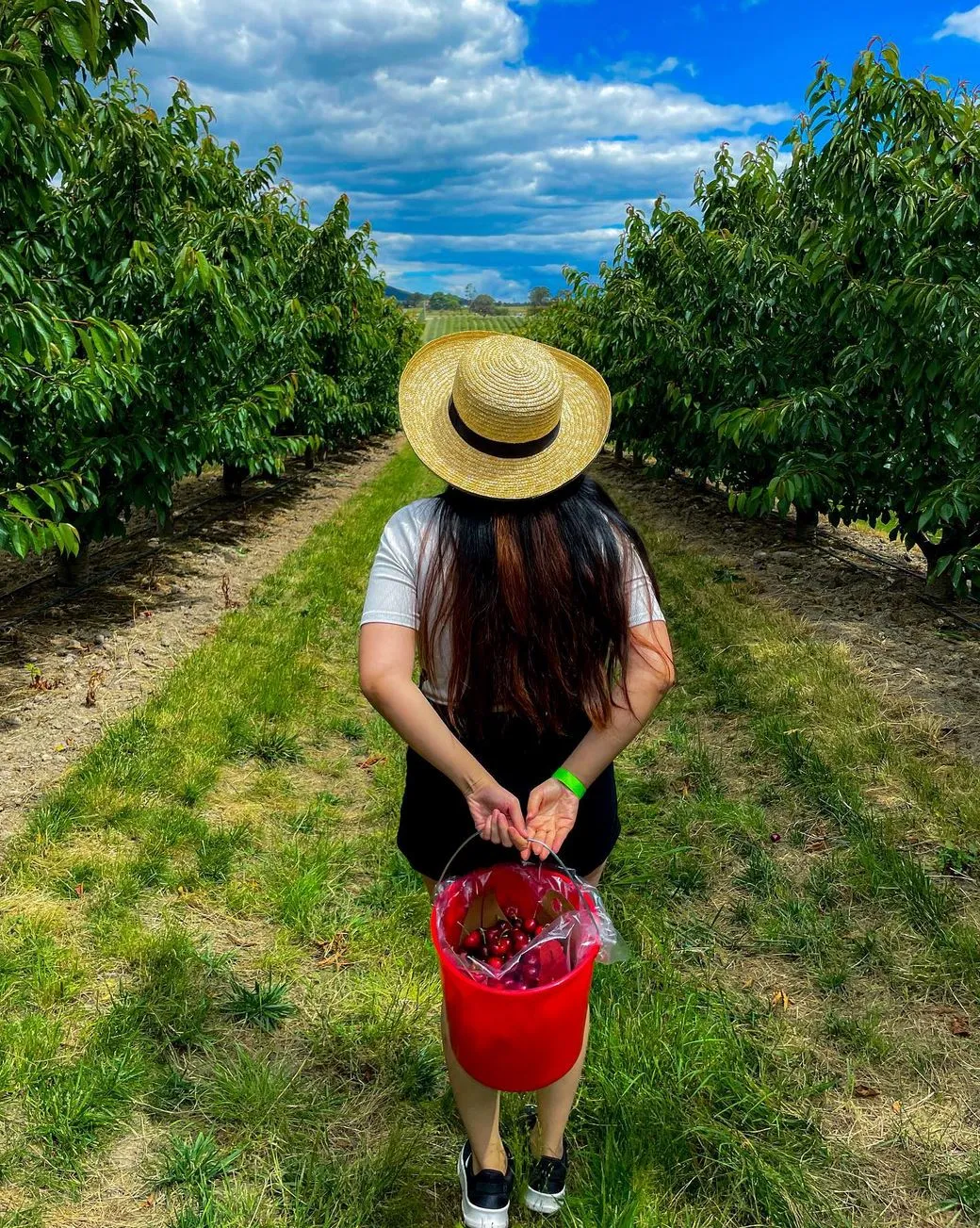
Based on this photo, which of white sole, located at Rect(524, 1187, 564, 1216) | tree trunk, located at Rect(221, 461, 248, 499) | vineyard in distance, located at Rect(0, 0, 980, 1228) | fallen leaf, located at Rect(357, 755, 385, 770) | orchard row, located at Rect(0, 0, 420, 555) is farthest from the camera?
tree trunk, located at Rect(221, 461, 248, 499)

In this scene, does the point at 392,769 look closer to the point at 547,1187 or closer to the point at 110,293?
the point at 547,1187

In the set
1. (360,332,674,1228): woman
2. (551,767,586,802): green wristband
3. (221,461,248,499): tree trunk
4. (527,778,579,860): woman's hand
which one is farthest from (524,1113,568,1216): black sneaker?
(221,461,248,499): tree trunk

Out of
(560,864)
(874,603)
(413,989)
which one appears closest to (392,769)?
(413,989)

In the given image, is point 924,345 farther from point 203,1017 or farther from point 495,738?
point 203,1017

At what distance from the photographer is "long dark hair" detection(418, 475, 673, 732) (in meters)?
1.63

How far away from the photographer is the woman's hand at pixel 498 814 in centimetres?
166

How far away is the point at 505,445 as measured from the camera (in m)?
1.66

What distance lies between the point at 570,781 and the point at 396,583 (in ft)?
1.70

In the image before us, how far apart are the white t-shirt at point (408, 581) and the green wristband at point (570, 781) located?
32 centimetres

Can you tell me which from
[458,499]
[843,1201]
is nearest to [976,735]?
[843,1201]

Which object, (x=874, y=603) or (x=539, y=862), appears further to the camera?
(x=874, y=603)

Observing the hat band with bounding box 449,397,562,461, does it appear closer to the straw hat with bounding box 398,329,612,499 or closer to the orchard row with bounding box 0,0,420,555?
the straw hat with bounding box 398,329,612,499

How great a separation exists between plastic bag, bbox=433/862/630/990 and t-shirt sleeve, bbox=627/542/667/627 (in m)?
0.55

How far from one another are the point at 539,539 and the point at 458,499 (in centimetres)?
19
